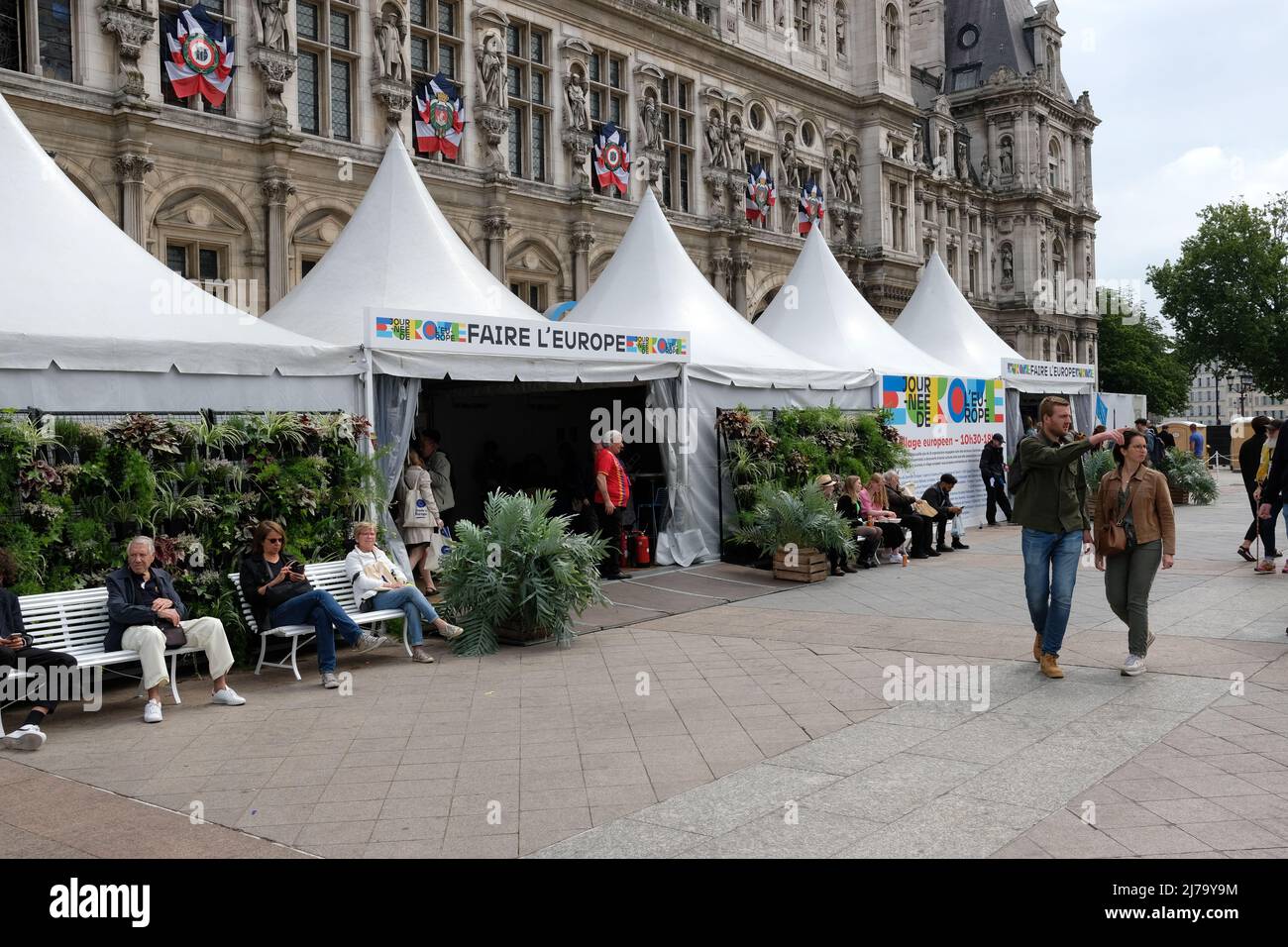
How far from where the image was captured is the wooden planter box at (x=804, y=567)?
14047mm

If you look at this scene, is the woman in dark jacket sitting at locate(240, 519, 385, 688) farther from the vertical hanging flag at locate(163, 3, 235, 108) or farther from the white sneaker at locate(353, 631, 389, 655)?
the vertical hanging flag at locate(163, 3, 235, 108)

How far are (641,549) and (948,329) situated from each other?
12.8m

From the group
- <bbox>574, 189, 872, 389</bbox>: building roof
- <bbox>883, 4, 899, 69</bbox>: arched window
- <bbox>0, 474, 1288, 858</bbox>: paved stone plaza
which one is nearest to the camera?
<bbox>0, 474, 1288, 858</bbox>: paved stone plaza

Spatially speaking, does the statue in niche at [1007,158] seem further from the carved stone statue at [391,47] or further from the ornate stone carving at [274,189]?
the ornate stone carving at [274,189]

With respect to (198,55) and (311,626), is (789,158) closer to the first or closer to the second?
(198,55)

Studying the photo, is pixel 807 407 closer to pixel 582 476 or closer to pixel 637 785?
pixel 582 476

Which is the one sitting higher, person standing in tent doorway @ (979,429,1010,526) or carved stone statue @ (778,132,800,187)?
carved stone statue @ (778,132,800,187)

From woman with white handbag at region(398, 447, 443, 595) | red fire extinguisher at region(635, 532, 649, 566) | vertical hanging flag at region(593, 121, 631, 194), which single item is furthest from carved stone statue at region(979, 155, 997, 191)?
woman with white handbag at region(398, 447, 443, 595)

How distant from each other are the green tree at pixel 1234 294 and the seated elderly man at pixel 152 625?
68.9 metres

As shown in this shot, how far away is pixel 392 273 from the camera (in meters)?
14.3

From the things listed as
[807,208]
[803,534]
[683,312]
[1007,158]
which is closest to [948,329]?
[683,312]

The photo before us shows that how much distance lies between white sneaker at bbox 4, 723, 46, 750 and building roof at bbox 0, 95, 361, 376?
3071mm

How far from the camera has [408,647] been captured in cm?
965

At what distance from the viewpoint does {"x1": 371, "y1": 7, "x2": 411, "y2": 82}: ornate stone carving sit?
2364 cm
